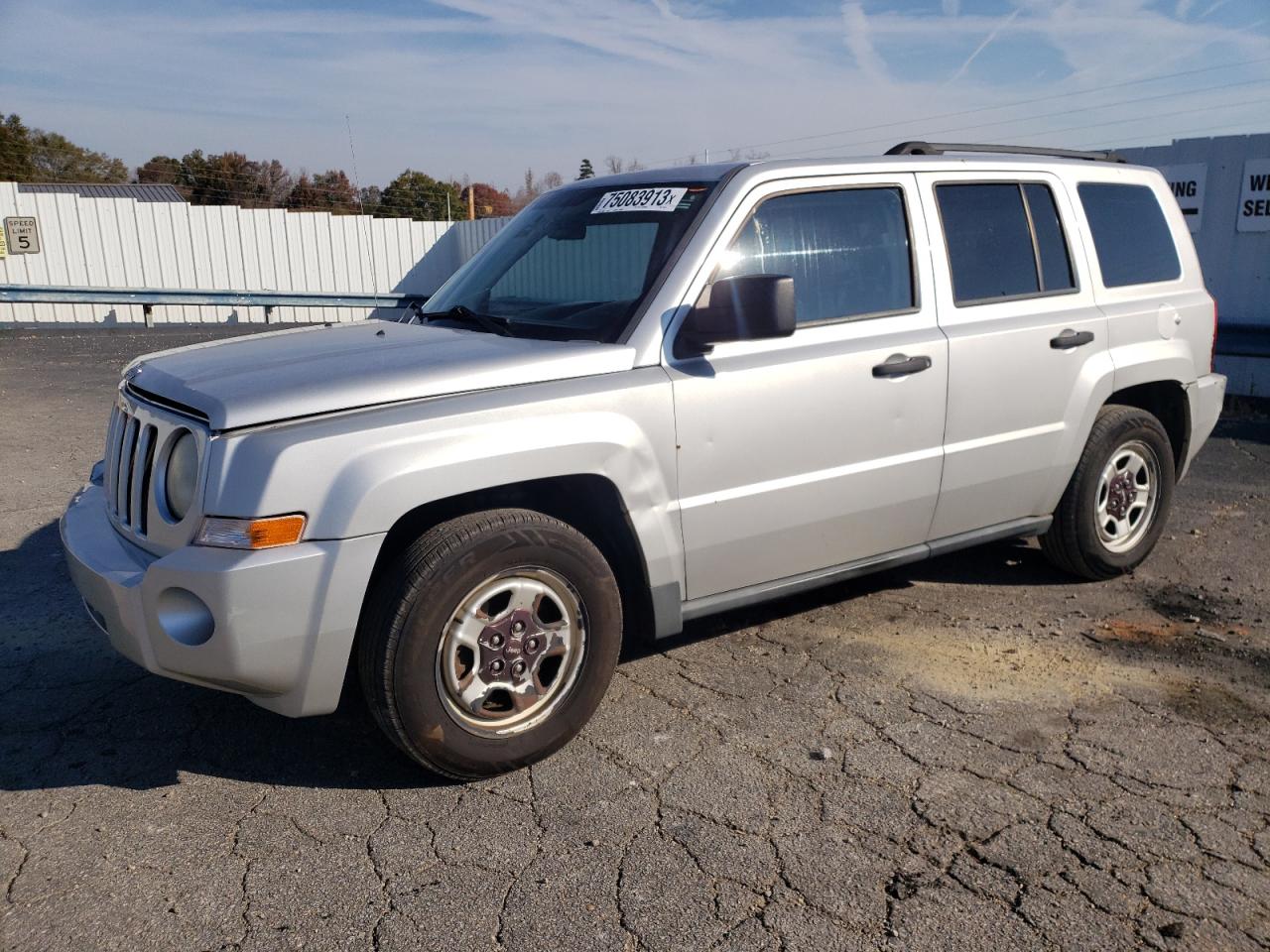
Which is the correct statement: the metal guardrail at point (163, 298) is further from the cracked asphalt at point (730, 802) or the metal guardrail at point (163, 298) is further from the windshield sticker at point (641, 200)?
the cracked asphalt at point (730, 802)

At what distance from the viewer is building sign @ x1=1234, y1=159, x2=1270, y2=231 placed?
1124cm

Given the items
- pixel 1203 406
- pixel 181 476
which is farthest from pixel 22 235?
pixel 1203 406

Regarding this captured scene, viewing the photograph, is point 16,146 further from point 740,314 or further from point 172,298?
point 740,314

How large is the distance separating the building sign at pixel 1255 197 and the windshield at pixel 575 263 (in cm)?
974

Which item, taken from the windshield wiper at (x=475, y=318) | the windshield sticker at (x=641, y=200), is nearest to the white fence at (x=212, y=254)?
the windshield wiper at (x=475, y=318)

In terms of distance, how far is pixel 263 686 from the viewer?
10.0ft

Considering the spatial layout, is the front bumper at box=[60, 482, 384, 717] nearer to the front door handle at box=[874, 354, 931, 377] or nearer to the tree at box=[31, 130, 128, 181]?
the front door handle at box=[874, 354, 931, 377]

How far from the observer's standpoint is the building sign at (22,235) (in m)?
19.5

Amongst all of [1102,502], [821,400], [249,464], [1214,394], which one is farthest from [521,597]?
[1214,394]

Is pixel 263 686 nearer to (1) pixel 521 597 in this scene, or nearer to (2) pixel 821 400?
(1) pixel 521 597

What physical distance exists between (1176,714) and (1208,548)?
93.6 inches

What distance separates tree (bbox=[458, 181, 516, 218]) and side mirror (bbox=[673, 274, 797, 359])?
75.6ft

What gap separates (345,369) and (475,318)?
903mm

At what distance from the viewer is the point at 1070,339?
467cm
